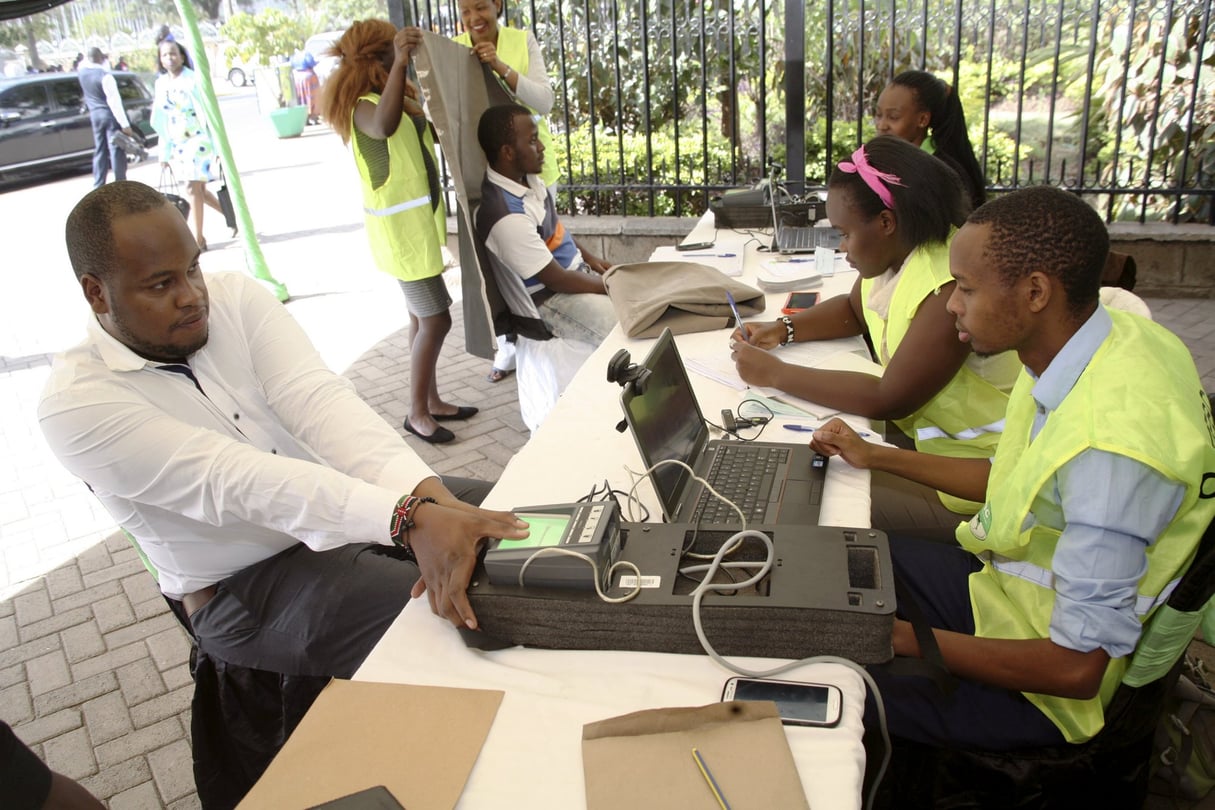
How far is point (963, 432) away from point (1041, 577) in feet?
2.50

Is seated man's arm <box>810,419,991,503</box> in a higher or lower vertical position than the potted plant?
lower

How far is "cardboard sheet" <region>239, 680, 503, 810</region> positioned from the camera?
115cm

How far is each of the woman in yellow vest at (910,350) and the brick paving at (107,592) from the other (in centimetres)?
196

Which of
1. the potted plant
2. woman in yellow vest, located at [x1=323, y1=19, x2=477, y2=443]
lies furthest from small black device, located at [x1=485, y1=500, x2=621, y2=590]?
the potted plant

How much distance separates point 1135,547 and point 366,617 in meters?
1.41

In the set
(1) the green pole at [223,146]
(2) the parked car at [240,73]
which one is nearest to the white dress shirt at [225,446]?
(1) the green pole at [223,146]

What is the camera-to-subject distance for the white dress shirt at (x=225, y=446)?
66.2 inches

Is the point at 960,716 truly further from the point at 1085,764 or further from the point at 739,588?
the point at 739,588

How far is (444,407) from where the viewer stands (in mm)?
4340

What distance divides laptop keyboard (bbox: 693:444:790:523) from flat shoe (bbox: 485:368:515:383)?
3.01 m

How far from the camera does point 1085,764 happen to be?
151 centimetres

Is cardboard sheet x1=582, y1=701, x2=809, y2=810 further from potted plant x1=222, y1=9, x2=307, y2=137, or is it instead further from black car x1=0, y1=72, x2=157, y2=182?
potted plant x1=222, y1=9, x2=307, y2=137

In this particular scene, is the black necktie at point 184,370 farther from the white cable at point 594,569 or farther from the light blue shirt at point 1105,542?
the light blue shirt at point 1105,542

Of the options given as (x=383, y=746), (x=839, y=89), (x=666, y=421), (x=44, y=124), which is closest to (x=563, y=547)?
(x=383, y=746)
